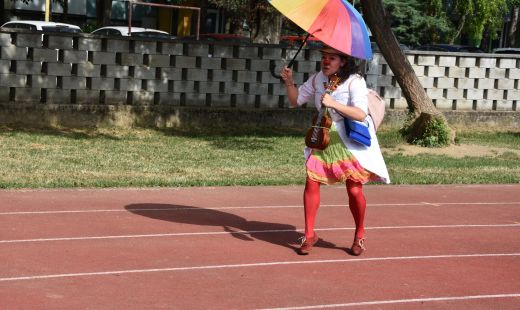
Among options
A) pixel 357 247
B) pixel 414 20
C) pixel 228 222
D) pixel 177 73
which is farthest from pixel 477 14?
pixel 357 247

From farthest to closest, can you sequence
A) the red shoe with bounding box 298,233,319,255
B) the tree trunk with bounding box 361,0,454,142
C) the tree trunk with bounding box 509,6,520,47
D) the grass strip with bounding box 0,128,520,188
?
1. the tree trunk with bounding box 509,6,520,47
2. the tree trunk with bounding box 361,0,454,142
3. the grass strip with bounding box 0,128,520,188
4. the red shoe with bounding box 298,233,319,255

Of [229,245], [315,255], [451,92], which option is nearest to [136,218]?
[229,245]

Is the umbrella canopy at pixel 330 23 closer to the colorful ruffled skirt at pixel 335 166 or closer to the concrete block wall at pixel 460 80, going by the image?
the colorful ruffled skirt at pixel 335 166

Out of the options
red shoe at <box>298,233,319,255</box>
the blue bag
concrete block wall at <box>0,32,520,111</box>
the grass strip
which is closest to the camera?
the blue bag

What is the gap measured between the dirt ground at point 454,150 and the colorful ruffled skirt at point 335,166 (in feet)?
28.9

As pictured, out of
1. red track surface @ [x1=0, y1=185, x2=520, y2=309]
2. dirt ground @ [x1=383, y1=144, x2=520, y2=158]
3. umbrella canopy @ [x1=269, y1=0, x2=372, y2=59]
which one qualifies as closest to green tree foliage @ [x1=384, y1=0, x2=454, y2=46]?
dirt ground @ [x1=383, y1=144, x2=520, y2=158]

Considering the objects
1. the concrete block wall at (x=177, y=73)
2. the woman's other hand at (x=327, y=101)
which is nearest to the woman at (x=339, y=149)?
the woman's other hand at (x=327, y=101)

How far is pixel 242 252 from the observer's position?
8953 mm

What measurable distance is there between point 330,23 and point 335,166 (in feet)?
4.02

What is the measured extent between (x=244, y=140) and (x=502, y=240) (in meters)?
8.17

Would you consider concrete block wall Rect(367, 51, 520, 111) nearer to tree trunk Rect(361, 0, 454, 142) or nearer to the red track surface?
tree trunk Rect(361, 0, 454, 142)

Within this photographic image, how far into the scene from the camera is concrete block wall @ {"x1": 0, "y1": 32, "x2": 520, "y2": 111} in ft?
57.8

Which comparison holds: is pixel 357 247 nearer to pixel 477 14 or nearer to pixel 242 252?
pixel 242 252

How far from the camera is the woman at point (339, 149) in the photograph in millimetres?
8719
